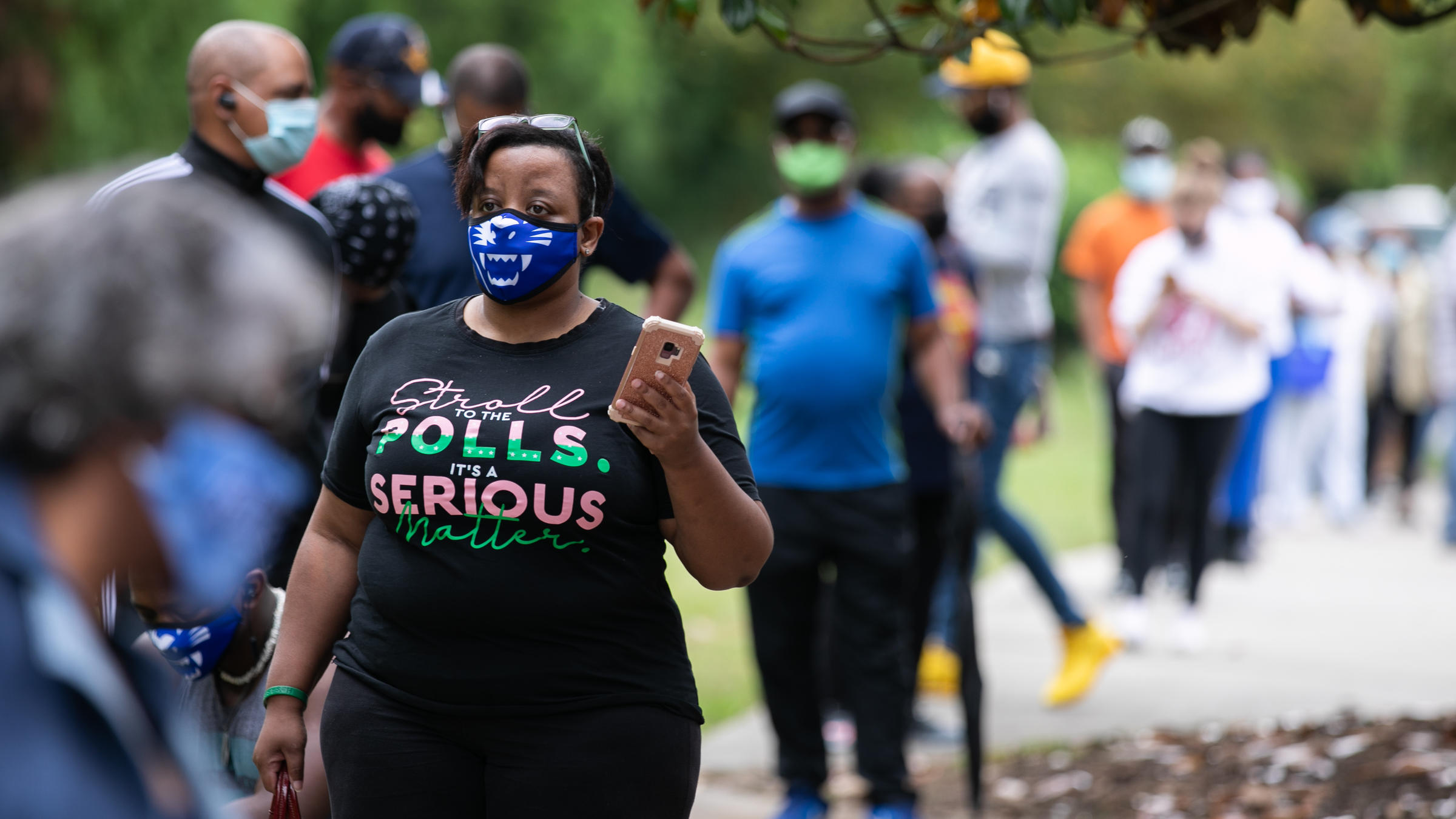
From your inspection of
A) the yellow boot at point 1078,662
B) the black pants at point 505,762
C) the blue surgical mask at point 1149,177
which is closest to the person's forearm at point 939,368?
the yellow boot at point 1078,662

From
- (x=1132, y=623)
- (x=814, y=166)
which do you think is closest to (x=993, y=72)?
(x=814, y=166)

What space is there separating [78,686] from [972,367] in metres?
6.01

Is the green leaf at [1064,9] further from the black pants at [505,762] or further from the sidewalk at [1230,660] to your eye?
the sidewalk at [1230,660]

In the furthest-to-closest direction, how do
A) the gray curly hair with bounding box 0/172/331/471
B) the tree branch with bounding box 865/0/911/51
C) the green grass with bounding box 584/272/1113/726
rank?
the green grass with bounding box 584/272/1113/726
the tree branch with bounding box 865/0/911/51
the gray curly hair with bounding box 0/172/331/471

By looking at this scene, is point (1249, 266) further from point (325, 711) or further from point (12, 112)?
point (12, 112)

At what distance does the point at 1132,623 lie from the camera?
7922mm

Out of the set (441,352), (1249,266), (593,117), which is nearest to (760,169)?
(593,117)

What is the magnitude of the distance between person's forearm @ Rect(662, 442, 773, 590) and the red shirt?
2883mm

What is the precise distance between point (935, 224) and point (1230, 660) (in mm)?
2655

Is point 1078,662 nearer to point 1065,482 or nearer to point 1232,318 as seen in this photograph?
point 1232,318

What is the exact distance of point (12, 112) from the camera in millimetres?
16344

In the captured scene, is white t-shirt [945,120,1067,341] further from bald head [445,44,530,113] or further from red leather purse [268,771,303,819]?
red leather purse [268,771,303,819]

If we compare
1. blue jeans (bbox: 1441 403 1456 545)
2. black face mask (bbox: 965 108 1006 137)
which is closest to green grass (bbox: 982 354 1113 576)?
black face mask (bbox: 965 108 1006 137)

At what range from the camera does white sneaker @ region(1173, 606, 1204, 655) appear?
25.9 ft
